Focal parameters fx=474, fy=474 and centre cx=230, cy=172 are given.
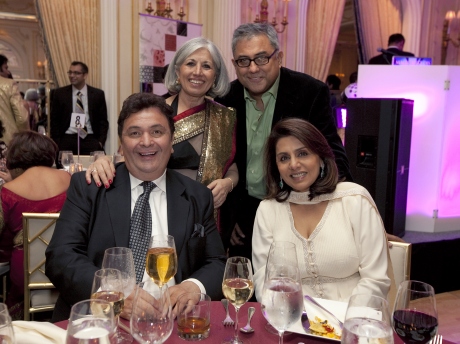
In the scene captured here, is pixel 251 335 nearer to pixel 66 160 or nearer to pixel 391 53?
pixel 66 160

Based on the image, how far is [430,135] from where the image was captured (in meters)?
4.12

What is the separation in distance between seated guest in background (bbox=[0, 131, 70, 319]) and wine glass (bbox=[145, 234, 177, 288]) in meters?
1.50

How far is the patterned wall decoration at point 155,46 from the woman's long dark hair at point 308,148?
3.68m

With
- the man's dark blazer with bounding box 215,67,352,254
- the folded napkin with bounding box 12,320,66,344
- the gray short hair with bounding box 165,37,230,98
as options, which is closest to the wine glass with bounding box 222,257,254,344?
the folded napkin with bounding box 12,320,66,344

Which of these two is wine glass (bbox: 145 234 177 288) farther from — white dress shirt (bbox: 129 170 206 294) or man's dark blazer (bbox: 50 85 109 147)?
man's dark blazer (bbox: 50 85 109 147)

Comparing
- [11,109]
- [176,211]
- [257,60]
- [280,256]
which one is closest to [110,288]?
[280,256]

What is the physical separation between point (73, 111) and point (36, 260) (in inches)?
127

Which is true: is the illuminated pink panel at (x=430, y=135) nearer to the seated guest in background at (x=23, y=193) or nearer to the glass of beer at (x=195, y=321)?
the seated guest in background at (x=23, y=193)

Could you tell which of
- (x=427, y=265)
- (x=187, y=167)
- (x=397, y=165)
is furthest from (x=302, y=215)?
(x=427, y=265)

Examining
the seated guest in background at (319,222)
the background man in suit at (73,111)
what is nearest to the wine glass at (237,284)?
the seated guest in background at (319,222)

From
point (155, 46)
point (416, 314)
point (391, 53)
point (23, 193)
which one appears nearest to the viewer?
point (416, 314)

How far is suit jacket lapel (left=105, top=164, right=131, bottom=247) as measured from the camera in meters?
1.69

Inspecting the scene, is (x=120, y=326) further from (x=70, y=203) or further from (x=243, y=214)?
(x=243, y=214)

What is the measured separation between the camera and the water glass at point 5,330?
0.81 meters
